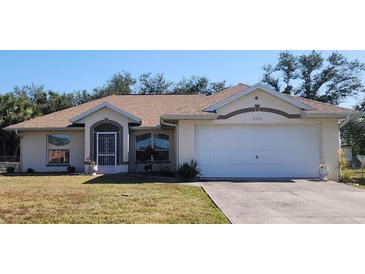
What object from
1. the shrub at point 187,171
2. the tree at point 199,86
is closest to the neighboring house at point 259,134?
the shrub at point 187,171

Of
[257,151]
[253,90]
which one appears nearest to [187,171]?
[257,151]

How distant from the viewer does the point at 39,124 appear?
71.1 ft

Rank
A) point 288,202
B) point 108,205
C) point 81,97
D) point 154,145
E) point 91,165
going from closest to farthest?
1. point 108,205
2. point 288,202
3. point 91,165
4. point 154,145
5. point 81,97

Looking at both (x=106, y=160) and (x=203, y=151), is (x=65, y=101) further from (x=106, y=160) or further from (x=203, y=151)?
(x=203, y=151)

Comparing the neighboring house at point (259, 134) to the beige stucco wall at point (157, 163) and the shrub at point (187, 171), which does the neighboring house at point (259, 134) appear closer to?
the shrub at point (187, 171)

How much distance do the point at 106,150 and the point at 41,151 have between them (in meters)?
4.52

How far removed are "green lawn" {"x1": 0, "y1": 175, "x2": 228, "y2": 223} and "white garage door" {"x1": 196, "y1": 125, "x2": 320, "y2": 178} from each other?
4.19m

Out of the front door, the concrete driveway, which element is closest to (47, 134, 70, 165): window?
the front door

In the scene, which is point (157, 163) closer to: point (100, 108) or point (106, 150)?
point (106, 150)

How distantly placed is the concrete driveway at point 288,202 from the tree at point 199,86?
34.0m

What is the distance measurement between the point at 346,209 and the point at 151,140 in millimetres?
13823

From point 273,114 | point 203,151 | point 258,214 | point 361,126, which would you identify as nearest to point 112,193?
point 258,214

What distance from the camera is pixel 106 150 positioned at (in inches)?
795

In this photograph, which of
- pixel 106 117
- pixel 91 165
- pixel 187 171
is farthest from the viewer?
pixel 106 117
